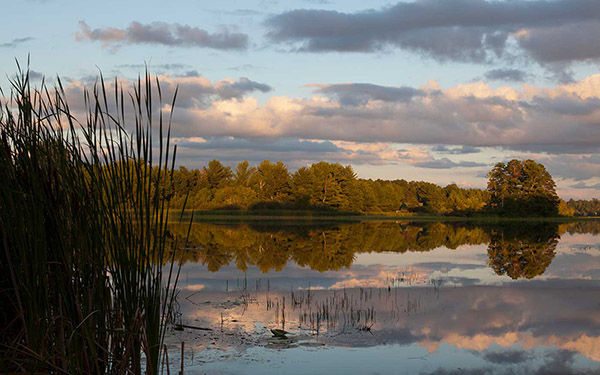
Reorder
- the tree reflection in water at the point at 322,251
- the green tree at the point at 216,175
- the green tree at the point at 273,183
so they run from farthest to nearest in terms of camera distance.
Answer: the green tree at the point at 216,175 < the green tree at the point at 273,183 < the tree reflection in water at the point at 322,251

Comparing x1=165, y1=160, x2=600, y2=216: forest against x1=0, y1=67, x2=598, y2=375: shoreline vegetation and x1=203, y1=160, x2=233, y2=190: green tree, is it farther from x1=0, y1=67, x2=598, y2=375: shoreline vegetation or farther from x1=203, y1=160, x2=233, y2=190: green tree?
x1=0, y1=67, x2=598, y2=375: shoreline vegetation

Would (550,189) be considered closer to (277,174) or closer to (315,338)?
(277,174)

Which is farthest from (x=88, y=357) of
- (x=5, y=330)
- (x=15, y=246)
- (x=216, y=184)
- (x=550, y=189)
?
(x=216, y=184)

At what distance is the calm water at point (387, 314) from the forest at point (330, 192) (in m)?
33.1

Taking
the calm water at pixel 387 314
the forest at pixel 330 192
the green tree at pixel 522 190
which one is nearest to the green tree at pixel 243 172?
the forest at pixel 330 192

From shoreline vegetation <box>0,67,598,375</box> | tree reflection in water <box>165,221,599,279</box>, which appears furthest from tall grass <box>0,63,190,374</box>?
tree reflection in water <box>165,221,599,279</box>

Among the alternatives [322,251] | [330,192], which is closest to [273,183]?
[330,192]

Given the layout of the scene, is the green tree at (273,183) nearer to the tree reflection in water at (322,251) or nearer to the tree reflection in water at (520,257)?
the tree reflection in water at (322,251)

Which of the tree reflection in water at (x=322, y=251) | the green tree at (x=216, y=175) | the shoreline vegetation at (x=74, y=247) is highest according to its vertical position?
the green tree at (x=216, y=175)

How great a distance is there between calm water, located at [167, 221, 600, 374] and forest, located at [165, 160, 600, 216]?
3311cm

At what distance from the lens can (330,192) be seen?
7794cm

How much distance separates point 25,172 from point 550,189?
70381 mm

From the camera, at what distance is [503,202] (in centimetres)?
6253

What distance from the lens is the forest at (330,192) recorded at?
63.9 metres
